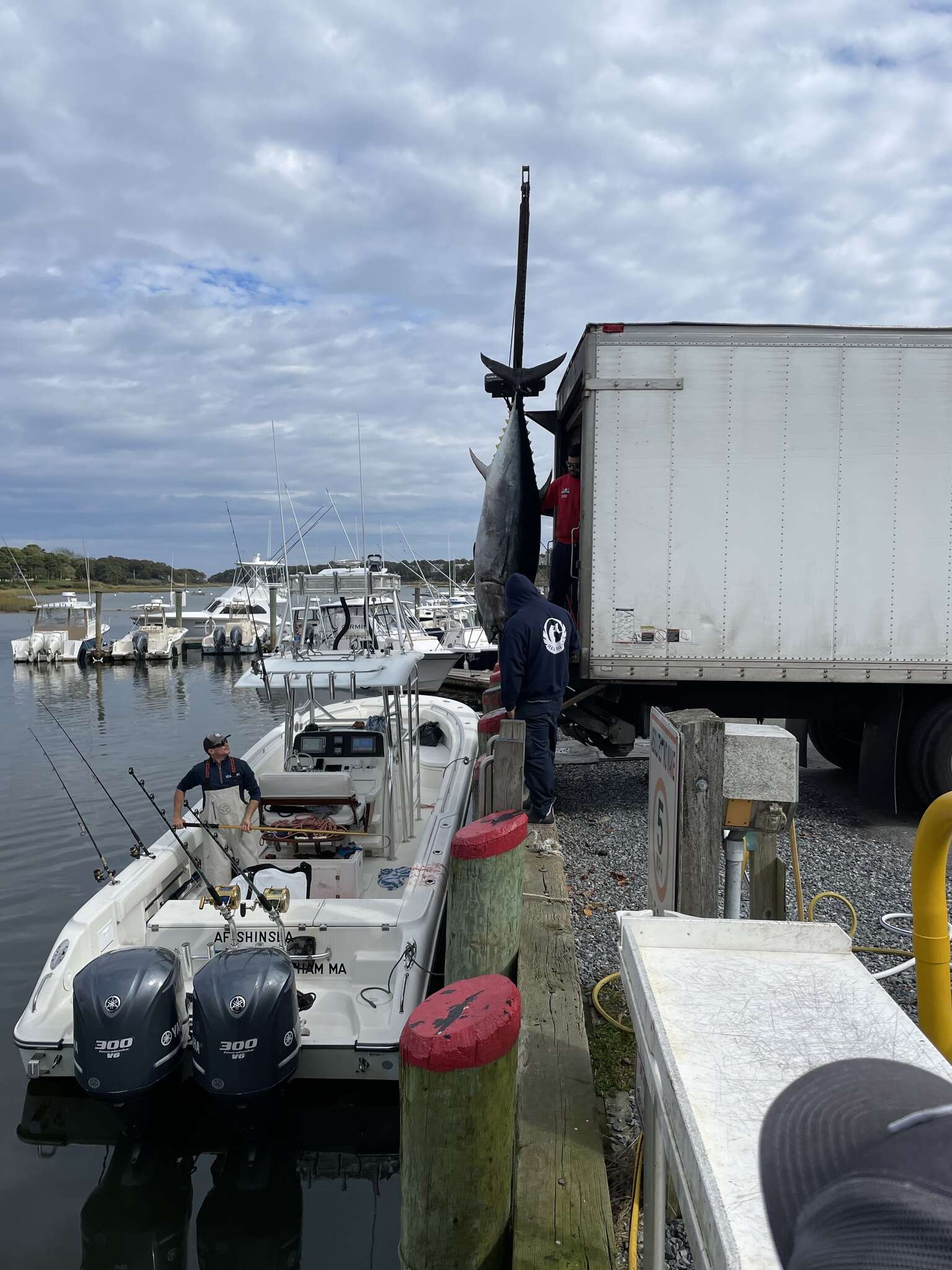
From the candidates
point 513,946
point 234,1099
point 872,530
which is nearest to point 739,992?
point 513,946

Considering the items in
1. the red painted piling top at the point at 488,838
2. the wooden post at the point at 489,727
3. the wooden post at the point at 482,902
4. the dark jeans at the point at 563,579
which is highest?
the dark jeans at the point at 563,579

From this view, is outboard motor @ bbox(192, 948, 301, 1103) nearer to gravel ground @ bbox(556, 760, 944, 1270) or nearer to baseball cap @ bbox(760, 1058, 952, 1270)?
gravel ground @ bbox(556, 760, 944, 1270)

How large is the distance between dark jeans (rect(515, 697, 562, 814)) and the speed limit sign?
2.07 m

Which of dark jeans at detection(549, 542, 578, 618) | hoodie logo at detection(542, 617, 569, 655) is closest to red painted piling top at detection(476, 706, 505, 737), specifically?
hoodie logo at detection(542, 617, 569, 655)

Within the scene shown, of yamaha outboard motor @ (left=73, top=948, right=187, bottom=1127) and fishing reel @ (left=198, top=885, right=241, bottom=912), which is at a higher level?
fishing reel @ (left=198, top=885, right=241, bottom=912)

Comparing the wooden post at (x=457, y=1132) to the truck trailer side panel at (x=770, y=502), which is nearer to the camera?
the wooden post at (x=457, y=1132)

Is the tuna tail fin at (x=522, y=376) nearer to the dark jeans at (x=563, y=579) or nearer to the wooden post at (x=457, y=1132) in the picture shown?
the dark jeans at (x=563, y=579)

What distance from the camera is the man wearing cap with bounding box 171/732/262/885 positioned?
5.96 meters

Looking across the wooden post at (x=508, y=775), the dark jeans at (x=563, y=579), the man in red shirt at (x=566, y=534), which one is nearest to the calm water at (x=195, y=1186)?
the wooden post at (x=508, y=775)

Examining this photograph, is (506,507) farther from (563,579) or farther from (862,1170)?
(862,1170)

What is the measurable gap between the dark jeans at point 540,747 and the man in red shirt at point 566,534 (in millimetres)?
1728

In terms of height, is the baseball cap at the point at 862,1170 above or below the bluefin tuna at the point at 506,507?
below

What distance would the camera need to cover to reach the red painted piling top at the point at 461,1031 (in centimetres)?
217

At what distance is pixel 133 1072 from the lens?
3.68 metres
